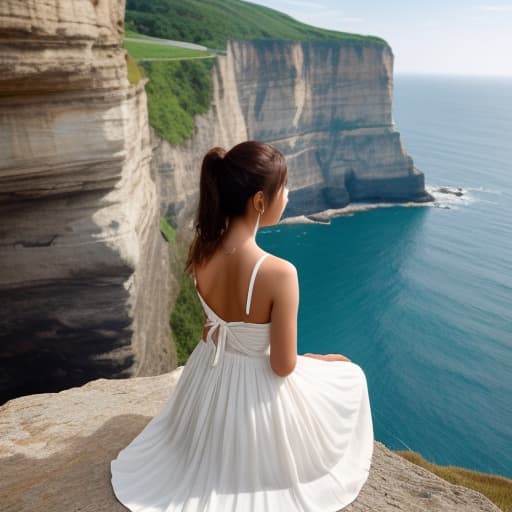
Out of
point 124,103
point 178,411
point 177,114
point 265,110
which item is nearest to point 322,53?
point 265,110

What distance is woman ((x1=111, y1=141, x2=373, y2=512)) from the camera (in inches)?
132

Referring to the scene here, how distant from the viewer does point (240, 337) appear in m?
3.61

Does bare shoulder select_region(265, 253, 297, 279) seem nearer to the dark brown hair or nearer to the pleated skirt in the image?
the dark brown hair

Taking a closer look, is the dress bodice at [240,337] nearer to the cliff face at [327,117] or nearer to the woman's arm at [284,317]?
the woman's arm at [284,317]

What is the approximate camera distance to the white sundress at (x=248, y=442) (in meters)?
3.55

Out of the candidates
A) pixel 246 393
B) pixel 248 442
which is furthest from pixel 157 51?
pixel 248 442

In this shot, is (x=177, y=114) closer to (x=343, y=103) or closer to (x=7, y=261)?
(x=7, y=261)

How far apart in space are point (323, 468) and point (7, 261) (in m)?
10.8

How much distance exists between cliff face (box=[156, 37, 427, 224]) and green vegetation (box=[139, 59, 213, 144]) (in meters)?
11.8

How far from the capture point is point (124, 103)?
11758mm

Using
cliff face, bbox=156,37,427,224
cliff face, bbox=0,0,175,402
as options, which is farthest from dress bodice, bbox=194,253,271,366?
cliff face, bbox=156,37,427,224

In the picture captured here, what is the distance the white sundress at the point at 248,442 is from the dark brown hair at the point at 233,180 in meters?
0.46

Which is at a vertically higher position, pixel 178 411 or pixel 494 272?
pixel 178 411

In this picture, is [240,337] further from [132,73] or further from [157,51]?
[157,51]
